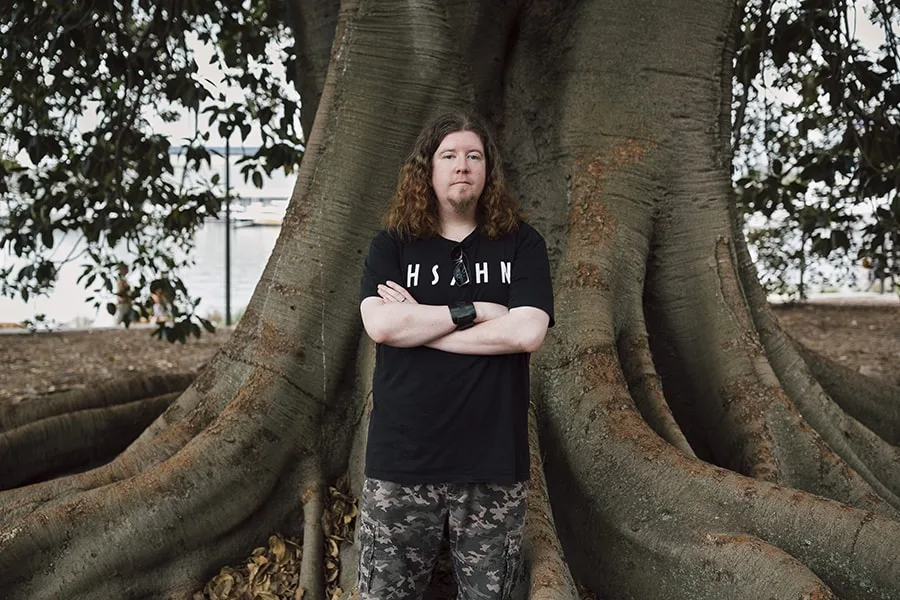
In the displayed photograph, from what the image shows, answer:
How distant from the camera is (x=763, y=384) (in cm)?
410

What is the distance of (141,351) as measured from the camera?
11.2 meters

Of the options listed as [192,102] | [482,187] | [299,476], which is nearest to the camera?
[482,187]

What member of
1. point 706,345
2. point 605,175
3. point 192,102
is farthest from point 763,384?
point 192,102

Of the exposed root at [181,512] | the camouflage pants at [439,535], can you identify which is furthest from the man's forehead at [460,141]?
the exposed root at [181,512]

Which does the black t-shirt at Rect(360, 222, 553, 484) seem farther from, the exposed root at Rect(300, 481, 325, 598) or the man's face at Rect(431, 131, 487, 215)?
the exposed root at Rect(300, 481, 325, 598)

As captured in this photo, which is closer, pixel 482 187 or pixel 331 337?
pixel 482 187

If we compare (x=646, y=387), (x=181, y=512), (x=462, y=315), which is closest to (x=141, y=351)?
(x=181, y=512)

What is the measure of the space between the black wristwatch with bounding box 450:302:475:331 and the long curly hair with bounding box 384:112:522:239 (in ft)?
0.75

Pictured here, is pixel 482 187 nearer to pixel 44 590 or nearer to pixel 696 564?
pixel 696 564

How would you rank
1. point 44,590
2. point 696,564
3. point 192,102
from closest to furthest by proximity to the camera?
point 696,564 → point 44,590 → point 192,102

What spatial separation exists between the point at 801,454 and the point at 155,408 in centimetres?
356

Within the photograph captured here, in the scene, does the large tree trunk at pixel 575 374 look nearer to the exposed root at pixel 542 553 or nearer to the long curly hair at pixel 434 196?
the exposed root at pixel 542 553

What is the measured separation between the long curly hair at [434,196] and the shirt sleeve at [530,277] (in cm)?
7

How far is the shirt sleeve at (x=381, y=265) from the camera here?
103 inches
